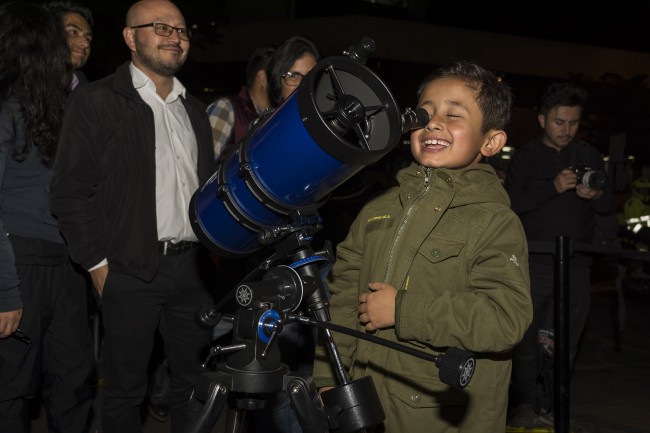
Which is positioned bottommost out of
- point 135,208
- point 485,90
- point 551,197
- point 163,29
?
point 551,197

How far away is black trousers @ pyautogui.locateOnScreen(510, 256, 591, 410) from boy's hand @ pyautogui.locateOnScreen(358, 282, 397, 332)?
2836mm

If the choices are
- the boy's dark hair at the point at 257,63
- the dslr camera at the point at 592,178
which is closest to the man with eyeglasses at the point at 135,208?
the boy's dark hair at the point at 257,63

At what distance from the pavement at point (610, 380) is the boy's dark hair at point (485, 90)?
8.30ft

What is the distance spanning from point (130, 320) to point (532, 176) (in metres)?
2.82

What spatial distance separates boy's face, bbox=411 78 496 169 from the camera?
254cm

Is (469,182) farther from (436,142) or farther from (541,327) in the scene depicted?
(541,327)

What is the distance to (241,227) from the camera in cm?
234

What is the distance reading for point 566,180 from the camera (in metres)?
4.93

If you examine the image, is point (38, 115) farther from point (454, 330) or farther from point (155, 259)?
point (454, 330)

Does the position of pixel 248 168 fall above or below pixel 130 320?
above

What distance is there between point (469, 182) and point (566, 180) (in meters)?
2.61

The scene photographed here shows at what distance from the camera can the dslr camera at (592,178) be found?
4.86 meters

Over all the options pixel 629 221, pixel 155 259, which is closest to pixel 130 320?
pixel 155 259

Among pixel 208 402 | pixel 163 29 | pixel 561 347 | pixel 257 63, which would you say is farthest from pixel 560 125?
pixel 208 402
